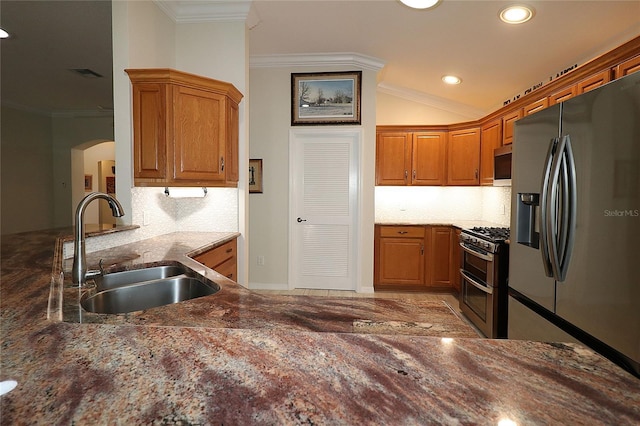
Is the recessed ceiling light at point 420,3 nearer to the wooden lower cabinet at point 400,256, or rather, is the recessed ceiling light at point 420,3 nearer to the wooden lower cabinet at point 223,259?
the wooden lower cabinet at point 223,259

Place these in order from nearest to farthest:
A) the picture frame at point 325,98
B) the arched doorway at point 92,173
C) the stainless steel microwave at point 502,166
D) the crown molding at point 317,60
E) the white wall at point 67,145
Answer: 1. the stainless steel microwave at point 502,166
2. the crown molding at point 317,60
3. the picture frame at point 325,98
4. the white wall at point 67,145
5. the arched doorway at point 92,173

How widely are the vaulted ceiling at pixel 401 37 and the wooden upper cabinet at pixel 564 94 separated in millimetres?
528

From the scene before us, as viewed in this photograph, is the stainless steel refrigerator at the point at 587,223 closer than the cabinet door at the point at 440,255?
Yes

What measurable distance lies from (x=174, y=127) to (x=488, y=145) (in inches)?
139

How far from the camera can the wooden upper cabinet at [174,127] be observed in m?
2.67

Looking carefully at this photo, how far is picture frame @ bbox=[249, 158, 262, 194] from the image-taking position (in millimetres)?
4469

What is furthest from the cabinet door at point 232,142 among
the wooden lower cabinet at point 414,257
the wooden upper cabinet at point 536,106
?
the wooden upper cabinet at point 536,106

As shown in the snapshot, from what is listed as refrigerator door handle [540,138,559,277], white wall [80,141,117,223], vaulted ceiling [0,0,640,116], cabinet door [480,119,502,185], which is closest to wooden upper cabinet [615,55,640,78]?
vaulted ceiling [0,0,640,116]

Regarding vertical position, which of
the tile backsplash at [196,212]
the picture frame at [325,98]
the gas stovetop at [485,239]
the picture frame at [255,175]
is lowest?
the gas stovetop at [485,239]

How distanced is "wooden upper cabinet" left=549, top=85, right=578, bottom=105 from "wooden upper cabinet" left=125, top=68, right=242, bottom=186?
276cm

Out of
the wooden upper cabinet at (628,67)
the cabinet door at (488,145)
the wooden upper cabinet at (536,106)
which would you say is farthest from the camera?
the cabinet door at (488,145)

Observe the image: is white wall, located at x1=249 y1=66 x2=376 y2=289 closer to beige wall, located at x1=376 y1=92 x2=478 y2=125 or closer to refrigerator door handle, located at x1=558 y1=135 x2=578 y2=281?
beige wall, located at x1=376 y1=92 x2=478 y2=125

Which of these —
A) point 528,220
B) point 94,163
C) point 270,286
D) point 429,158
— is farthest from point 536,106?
point 94,163

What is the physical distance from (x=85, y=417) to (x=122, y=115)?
8.80 feet
